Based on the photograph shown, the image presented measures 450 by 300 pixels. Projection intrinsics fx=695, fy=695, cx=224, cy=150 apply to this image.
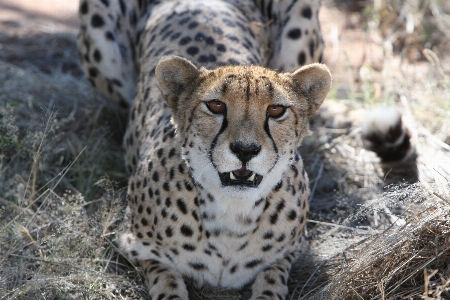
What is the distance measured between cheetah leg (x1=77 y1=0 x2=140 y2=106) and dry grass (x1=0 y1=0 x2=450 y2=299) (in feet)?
0.55

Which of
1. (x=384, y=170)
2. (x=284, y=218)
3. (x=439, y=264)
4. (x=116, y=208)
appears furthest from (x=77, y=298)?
(x=384, y=170)

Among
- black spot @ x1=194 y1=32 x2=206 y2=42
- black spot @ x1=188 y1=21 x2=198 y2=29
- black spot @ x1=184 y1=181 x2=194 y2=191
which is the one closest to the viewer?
black spot @ x1=184 y1=181 x2=194 y2=191

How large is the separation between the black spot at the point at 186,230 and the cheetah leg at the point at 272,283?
37 centimetres

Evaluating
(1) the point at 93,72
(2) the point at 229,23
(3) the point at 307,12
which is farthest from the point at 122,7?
(3) the point at 307,12

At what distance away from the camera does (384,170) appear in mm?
3930

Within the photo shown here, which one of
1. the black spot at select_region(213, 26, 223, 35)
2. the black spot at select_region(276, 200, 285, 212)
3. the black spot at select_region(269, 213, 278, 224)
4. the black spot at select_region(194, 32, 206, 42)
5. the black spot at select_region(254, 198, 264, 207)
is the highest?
the black spot at select_region(213, 26, 223, 35)

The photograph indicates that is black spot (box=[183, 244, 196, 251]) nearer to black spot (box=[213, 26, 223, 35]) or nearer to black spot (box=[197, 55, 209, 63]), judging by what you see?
black spot (box=[197, 55, 209, 63])

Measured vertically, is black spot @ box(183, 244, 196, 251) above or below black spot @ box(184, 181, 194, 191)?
below

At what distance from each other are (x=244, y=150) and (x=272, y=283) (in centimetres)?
79

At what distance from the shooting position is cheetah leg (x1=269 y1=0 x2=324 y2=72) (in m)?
4.20

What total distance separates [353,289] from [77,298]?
3.77ft

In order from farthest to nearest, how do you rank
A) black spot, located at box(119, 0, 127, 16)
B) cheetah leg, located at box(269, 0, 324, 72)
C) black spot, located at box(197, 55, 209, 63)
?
black spot, located at box(119, 0, 127, 16), cheetah leg, located at box(269, 0, 324, 72), black spot, located at box(197, 55, 209, 63)

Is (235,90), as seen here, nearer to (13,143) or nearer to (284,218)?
(284,218)

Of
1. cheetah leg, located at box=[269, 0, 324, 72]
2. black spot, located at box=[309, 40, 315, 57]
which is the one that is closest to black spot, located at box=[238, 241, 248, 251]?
cheetah leg, located at box=[269, 0, 324, 72]
